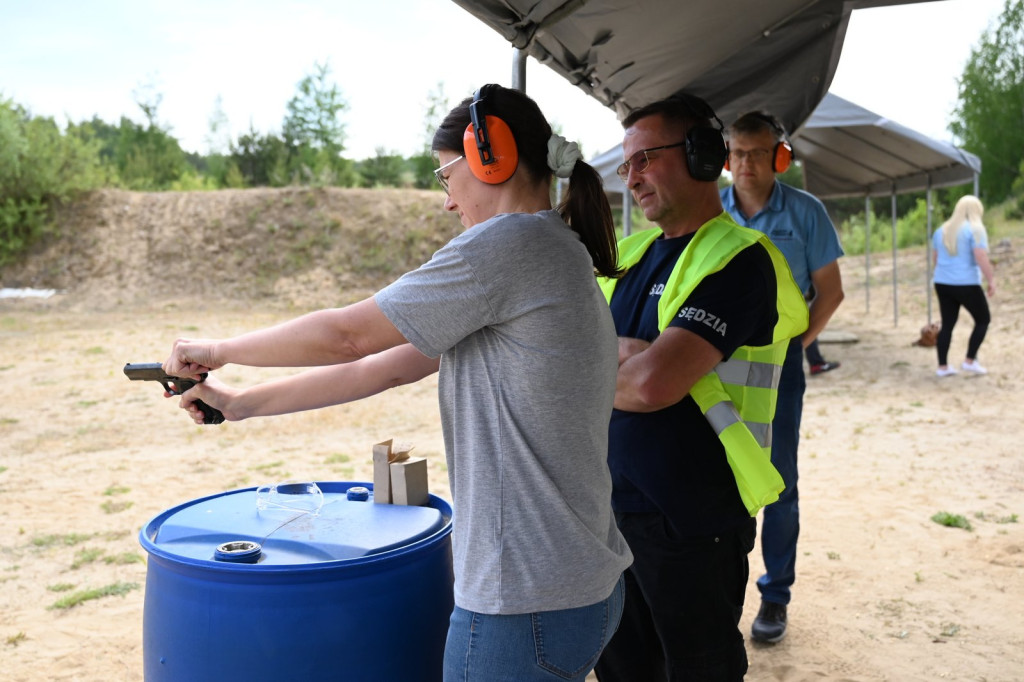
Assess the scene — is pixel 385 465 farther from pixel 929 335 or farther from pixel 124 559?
pixel 929 335

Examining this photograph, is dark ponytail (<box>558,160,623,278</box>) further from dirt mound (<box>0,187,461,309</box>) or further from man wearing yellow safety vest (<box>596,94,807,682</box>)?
dirt mound (<box>0,187,461,309</box>)

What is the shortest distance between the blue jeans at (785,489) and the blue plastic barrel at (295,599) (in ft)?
5.54

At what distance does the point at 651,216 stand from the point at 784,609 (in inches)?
78.0

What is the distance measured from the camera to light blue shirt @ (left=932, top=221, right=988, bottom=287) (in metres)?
8.06

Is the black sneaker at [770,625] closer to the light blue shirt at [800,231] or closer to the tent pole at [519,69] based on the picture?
the light blue shirt at [800,231]

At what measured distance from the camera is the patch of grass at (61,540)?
444cm

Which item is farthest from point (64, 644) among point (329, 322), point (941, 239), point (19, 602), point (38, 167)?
point (38, 167)

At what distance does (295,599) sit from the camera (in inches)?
57.8

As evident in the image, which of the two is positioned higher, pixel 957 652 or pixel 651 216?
pixel 651 216

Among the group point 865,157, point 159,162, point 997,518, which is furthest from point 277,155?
point 997,518

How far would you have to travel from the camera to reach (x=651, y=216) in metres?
2.08

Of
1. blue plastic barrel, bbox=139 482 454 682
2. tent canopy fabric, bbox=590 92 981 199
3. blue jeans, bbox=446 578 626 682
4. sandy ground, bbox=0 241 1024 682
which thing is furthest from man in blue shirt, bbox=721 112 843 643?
tent canopy fabric, bbox=590 92 981 199

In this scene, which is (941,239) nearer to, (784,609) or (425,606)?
(784,609)

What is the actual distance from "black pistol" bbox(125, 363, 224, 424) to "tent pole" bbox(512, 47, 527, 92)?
124cm
